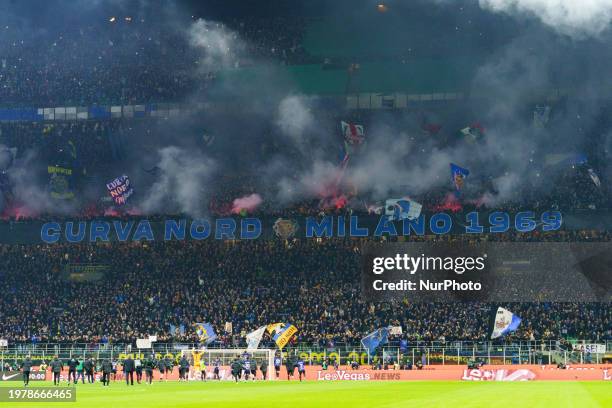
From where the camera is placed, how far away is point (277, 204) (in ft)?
311

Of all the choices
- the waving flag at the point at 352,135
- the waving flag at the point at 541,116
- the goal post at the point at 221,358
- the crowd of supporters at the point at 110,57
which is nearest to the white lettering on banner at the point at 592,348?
the goal post at the point at 221,358

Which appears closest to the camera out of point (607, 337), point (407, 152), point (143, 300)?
point (607, 337)

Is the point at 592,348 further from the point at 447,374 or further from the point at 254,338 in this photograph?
the point at 254,338

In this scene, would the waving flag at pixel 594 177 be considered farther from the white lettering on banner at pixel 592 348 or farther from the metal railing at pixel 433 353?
the white lettering on banner at pixel 592 348

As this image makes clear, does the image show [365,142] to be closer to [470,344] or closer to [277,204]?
[277,204]

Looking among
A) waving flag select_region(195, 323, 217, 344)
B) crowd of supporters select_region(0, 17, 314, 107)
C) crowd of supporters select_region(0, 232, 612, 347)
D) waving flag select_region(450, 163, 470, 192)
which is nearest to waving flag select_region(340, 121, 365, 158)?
crowd of supporters select_region(0, 17, 314, 107)

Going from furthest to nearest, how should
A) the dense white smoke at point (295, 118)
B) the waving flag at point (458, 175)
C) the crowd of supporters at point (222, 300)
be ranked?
the dense white smoke at point (295, 118) → the waving flag at point (458, 175) → the crowd of supporters at point (222, 300)

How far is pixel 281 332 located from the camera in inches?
3140

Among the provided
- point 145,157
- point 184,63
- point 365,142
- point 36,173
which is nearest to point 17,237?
point 36,173

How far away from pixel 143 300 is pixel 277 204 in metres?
15.3

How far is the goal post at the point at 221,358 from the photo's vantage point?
70.7 meters

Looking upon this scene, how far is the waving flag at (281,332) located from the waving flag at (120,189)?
75.7 feet

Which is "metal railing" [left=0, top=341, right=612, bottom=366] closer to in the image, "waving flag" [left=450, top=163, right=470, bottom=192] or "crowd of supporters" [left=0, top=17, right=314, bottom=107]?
"waving flag" [left=450, top=163, right=470, bottom=192]

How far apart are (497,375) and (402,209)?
949 inches
